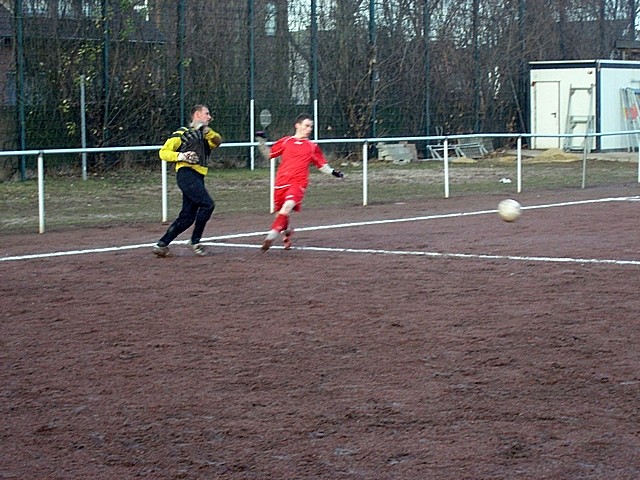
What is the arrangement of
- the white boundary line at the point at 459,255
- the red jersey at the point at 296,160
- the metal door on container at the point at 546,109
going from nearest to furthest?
the white boundary line at the point at 459,255 → the red jersey at the point at 296,160 → the metal door on container at the point at 546,109

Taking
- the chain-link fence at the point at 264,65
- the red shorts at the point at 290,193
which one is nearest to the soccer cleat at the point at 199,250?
the red shorts at the point at 290,193

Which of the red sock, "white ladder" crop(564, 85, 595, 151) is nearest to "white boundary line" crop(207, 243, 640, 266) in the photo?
the red sock

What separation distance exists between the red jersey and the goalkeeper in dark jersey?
0.98 meters

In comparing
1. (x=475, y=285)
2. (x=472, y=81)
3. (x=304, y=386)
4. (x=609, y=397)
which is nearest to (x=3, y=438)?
(x=304, y=386)

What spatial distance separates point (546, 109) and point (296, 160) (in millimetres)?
25282

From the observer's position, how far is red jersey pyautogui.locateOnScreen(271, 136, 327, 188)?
13477 mm

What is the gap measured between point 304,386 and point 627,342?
2406 mm

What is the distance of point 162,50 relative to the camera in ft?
92.9

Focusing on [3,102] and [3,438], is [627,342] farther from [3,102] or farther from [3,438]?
[3,102]

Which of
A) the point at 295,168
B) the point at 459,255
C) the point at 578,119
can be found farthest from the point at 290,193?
the point at 578,119

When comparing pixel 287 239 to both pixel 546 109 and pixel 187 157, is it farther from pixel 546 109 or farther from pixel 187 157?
pixel 546 109

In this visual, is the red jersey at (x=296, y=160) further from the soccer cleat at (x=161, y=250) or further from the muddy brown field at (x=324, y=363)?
the soccer cleat at (x=161, y=250)

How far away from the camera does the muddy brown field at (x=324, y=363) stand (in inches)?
215

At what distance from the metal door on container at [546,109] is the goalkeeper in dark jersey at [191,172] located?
2538cm
